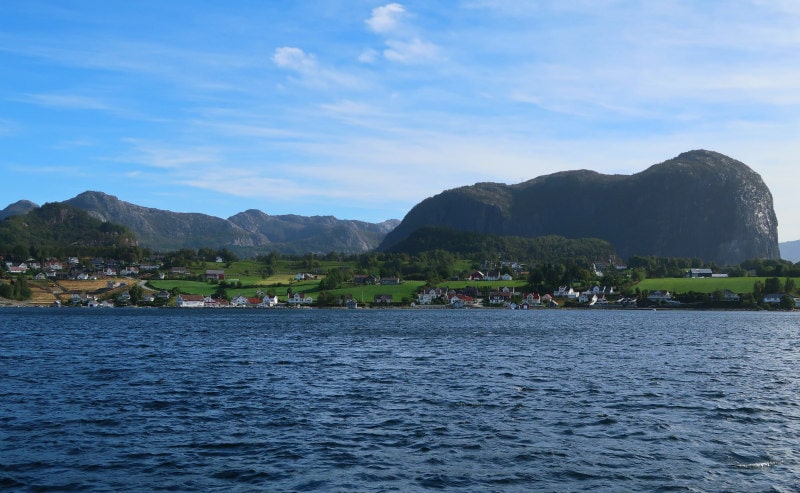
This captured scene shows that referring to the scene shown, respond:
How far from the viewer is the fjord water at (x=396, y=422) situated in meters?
22.7

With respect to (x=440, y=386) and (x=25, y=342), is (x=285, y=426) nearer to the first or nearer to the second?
(x=440, y=386)

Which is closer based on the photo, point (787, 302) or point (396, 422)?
point (396, 422)

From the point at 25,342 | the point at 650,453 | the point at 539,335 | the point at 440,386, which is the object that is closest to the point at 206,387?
the point at 440,386

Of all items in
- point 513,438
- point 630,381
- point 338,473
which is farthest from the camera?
point 630,381

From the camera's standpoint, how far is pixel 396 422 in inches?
1212

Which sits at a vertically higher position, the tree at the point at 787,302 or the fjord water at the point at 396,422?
the fjord water at the point at 396,422

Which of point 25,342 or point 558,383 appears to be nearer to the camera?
point 558,383

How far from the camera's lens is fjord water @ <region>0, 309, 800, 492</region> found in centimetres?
2272

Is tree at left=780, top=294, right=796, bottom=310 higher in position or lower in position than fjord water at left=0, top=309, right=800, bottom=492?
lower

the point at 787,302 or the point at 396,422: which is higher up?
the point at 396,422

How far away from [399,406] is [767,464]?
16503 mm

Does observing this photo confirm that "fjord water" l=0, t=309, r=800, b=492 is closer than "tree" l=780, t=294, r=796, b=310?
Yes

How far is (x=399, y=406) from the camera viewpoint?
1367 inches

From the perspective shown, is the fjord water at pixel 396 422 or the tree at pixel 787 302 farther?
the tree at pixel 787 302
